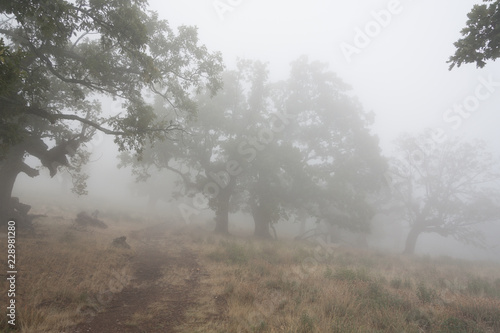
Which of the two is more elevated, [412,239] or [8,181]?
[8,181]

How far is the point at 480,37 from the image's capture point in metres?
6.44

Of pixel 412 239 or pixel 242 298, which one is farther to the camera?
pixel 412 239

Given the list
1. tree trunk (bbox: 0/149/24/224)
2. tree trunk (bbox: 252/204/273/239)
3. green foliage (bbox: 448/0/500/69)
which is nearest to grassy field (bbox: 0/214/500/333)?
tree trunk (bbox: 0/149/24/224)

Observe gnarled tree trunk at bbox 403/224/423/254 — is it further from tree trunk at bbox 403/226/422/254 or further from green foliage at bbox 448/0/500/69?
green foliage at bbox 448/0/500/69

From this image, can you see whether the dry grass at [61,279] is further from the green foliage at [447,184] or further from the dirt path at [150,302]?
the green foliage at [447,184]

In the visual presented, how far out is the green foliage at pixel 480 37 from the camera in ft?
20.1

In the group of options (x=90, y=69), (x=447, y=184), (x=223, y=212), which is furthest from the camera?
(x=447, y=184)

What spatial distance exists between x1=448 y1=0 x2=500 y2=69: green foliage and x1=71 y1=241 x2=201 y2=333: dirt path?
971 cm

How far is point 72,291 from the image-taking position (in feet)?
20.2

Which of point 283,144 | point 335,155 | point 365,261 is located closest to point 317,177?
point 283,144

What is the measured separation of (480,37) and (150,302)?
11.3 metres

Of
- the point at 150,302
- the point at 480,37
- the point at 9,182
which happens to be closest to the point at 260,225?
the point at 150,302

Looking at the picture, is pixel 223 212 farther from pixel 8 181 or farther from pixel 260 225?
pixel 8 181

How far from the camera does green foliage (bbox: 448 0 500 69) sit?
613 centimetres
